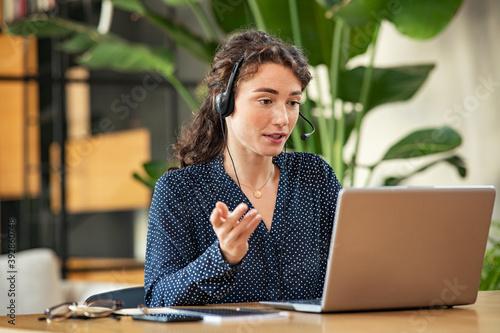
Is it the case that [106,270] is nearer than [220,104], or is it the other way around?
[220,104]

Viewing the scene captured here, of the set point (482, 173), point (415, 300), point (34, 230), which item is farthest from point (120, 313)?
point (34, 230)

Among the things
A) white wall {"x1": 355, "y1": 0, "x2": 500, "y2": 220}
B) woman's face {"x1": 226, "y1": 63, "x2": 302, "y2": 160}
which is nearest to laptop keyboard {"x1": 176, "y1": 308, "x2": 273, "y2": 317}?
woman's face {"x1": 226, "y1": 63, "x2": 302, "y2": 160}

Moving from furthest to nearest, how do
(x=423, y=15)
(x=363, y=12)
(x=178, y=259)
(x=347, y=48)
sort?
(x=347, y=48)
(x=423, y=15)
(x=363, y=12)
(x=178, y=259)

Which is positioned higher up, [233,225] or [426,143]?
[426,143]

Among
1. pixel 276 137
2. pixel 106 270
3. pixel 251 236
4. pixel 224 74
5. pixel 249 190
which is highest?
pixel 224 74

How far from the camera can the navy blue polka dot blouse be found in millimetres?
1755

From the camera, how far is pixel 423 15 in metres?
3.25

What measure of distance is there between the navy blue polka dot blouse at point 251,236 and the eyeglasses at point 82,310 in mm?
258

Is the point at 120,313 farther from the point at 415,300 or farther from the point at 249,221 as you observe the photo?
the point at 415,300

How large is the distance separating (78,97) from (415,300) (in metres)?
5.15

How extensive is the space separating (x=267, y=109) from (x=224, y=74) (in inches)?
8.0

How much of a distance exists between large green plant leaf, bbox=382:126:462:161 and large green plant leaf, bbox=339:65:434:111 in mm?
206

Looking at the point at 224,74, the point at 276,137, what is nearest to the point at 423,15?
the point at 224,74

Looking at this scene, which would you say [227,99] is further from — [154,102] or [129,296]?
[154,102]
